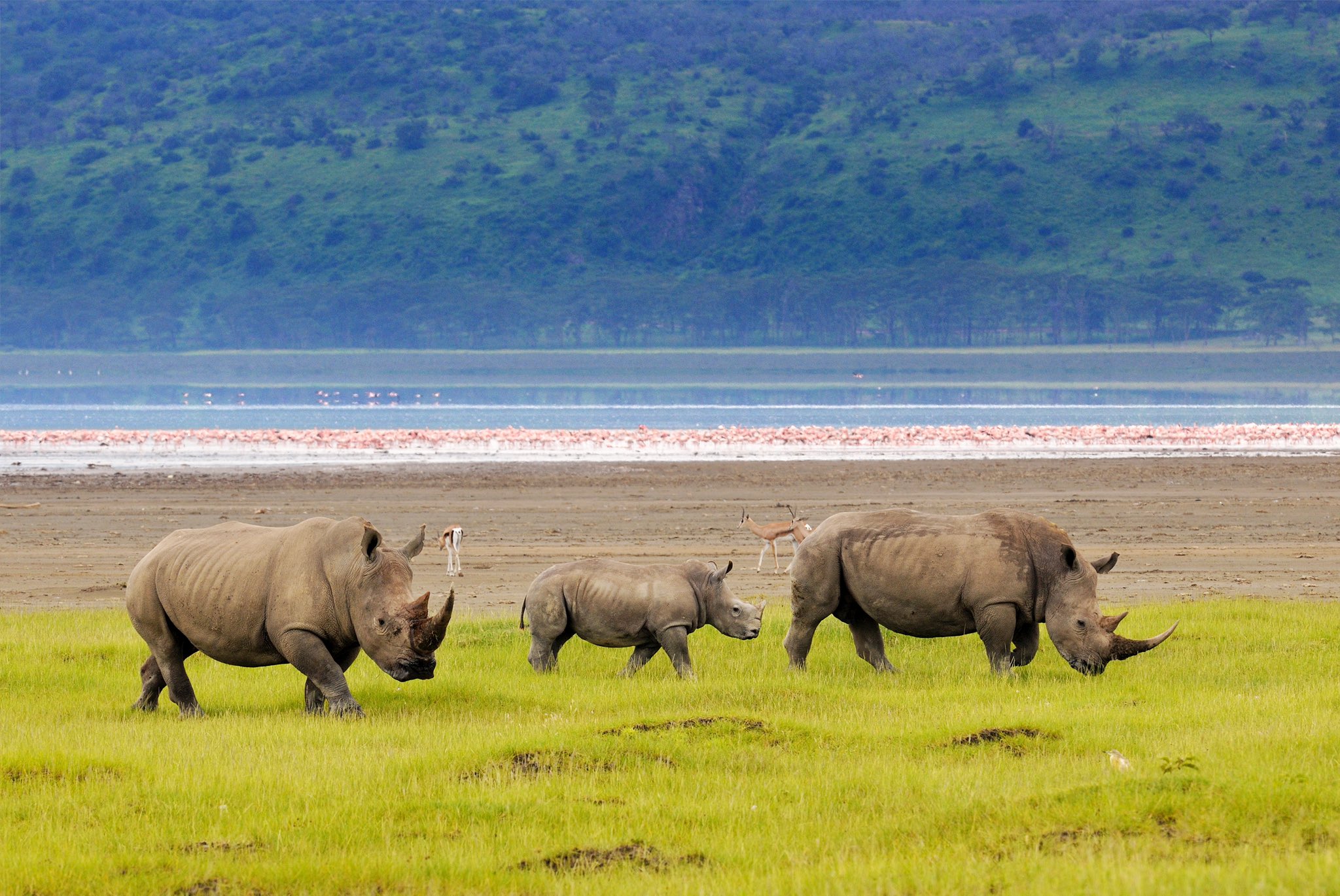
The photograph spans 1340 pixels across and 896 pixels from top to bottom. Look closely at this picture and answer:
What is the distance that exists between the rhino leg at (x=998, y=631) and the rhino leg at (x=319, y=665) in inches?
193

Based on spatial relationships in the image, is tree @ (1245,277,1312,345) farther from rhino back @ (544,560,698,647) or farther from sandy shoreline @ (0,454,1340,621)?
rhino back @ (544,560,698,647)

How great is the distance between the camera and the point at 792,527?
22.6 meters

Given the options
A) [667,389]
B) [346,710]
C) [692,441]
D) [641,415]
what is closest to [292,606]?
[346,710]

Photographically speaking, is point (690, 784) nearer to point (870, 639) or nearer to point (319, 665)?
point (319, 665)

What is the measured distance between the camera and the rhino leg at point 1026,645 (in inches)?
539

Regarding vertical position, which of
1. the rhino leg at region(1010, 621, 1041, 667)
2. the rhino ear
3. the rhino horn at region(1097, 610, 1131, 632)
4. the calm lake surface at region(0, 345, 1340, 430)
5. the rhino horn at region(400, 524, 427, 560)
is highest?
the rhino ear

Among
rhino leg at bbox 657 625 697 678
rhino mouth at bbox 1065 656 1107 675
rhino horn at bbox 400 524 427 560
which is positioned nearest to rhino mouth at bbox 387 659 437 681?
rhino horn at bbox 400 524 427 560

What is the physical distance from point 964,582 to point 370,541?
4.75 meters

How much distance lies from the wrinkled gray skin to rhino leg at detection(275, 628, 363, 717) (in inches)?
97.1

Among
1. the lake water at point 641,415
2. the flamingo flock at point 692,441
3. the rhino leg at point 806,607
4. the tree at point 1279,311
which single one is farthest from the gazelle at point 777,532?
the tree at point 1279,311

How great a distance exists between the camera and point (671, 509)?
30.5 m

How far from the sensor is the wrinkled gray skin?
13.8 meters

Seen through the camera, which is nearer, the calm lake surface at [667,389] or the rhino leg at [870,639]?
the rhino leg at [870,639]

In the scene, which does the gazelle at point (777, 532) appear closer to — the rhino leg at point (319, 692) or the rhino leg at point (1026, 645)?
the rhino leg at point (1026, 645)
